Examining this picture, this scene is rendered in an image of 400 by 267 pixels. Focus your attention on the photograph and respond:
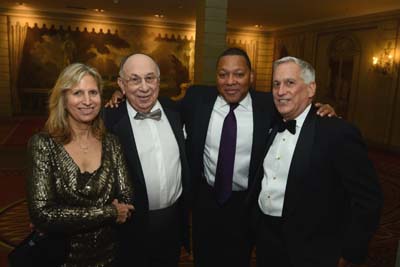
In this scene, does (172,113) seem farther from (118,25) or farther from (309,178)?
(118,25)

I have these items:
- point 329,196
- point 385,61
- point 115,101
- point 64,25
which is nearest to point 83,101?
point 115,101

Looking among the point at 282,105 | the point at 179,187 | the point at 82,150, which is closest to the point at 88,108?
the point at 82,150

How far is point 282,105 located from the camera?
6.43ft

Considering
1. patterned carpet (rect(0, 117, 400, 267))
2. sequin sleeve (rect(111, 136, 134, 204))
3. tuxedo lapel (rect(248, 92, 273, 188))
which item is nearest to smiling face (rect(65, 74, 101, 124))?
sequin sleeve (rect(111, 136, 134, 204))

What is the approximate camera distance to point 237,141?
2551 mm

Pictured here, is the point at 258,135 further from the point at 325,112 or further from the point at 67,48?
the point at 67,48

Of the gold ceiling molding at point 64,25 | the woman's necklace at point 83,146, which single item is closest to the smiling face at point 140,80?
the woman's necklace at point 83,146

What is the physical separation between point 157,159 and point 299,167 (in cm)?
92

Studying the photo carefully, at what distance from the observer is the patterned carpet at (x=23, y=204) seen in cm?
364

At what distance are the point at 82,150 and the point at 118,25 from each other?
38.0ft

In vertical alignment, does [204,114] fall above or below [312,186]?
above

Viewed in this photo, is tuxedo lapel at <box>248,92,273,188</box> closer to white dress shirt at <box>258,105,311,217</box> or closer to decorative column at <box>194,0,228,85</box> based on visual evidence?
white dress shirt at <box>258,105,311,217</box>

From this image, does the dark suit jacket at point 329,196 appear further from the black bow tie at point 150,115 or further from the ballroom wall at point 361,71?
the ballroom wall at point 361,71

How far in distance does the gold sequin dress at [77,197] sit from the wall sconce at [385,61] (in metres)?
9.44
